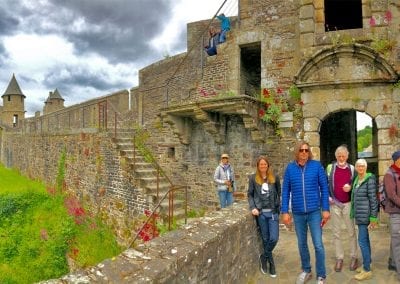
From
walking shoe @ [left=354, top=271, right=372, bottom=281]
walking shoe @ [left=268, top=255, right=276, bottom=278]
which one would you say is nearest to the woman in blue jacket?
walking shoe @ [left=268, top=255, right=276, bottom=278]

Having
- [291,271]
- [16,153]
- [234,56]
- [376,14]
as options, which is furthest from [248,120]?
[16,153]

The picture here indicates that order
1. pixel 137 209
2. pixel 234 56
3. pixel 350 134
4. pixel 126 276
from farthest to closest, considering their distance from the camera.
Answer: pixel 350 134 → pixel 137 209 → pixel 234 56 → pixel 126 276

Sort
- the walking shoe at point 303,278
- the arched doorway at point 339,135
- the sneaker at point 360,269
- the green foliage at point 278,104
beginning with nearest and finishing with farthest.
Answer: the walking shoe at point 303,278 → the sneaker at point 360,269 → the green foliage at point 278,104 → the arched doorway at point 339,135

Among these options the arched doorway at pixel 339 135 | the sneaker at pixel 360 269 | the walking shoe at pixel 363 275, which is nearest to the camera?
the walking shoe at pixel 363 275

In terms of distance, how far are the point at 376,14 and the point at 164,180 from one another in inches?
309

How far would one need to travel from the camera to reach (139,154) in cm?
1296

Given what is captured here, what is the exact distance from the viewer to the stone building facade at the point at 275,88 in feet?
24.8

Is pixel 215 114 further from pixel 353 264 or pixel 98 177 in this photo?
pixel 98 177

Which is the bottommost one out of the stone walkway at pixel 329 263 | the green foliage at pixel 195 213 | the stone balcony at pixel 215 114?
the green foliage at pixel 195 213

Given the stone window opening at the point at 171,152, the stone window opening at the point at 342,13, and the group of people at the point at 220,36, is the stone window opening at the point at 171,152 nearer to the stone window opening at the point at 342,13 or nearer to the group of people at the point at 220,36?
the group of people at the point at 220,36

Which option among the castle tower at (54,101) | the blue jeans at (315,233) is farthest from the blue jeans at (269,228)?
the castle tower at (54,101)

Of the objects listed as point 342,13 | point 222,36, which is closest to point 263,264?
point 222,36

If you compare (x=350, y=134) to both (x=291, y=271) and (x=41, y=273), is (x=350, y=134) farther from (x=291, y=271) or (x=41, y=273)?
(x=41, y=273)

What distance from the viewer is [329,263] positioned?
5.31m
